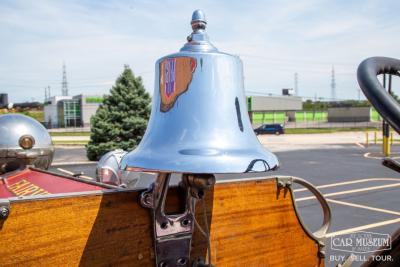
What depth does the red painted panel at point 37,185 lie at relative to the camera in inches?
94.2

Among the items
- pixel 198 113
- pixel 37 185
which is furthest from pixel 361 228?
pixel 198 113

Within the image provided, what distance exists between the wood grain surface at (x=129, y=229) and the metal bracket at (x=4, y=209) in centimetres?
2

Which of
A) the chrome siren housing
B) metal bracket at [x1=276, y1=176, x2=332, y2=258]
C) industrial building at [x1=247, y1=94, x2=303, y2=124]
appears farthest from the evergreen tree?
industrial building at [x1=247, y1=94, x2=303, y2=124]

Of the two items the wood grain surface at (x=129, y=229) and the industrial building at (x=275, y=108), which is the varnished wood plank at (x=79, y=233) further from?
the industrial building at (x=275, y=108)

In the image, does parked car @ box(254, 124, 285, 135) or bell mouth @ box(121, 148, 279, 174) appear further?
parked car @ box(254, 124, 285, 135)

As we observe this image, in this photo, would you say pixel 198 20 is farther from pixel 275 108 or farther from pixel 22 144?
pixel 275 108

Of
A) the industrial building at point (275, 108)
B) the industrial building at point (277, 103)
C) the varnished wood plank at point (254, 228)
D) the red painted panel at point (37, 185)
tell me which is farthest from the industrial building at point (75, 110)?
the varnished wood plank at point (254, 228)

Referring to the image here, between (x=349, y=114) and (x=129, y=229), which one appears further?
(x=349, y=114)

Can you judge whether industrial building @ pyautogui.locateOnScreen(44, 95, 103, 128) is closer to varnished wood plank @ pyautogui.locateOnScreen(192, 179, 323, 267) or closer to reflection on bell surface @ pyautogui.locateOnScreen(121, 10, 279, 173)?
varnished wood plank @ pyautogui.locateOnScreen(192, 179, 323, 267)

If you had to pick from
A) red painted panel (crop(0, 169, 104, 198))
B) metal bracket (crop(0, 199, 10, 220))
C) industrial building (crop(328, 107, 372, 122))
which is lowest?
red painted panel (crop(0, 169, 104, 198))

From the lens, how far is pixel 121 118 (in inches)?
641

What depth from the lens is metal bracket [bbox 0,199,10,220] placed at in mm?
1115

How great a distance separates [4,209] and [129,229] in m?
0.40

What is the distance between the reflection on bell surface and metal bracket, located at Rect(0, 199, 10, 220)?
1.15ft
